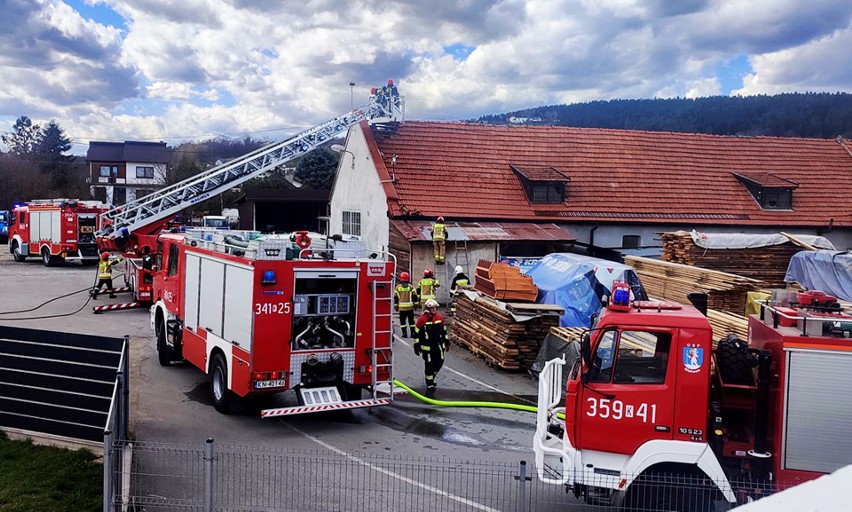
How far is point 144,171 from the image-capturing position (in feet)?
246

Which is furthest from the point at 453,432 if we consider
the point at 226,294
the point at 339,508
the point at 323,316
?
the point at 226,294

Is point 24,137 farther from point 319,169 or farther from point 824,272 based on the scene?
point 824,272

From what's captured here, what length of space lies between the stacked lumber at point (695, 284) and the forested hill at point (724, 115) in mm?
39864

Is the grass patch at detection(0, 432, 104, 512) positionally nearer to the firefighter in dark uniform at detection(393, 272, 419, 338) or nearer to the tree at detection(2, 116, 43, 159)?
the firefighter in dark uniform at detection(393, 272, 419, 338)

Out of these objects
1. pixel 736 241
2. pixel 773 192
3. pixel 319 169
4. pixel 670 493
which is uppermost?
pixel 319 169

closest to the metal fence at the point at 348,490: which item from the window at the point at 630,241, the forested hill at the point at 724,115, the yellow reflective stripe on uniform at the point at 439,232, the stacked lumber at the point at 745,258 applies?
the stacked lumber at the point at 745,258

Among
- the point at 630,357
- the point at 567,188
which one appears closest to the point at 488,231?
the point at 567,188

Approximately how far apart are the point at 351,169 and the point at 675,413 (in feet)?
73.0

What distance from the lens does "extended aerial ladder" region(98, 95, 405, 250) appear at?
24.7m

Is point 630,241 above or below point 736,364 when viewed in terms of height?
above

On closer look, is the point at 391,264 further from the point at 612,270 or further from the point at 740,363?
the point at 612,270

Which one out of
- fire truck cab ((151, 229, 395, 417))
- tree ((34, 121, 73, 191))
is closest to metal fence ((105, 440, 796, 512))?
fire truck cab ((151, 229, 395, 417))

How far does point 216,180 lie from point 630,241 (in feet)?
51.5

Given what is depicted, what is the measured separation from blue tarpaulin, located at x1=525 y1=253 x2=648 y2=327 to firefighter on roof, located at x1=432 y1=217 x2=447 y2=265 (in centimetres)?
507
